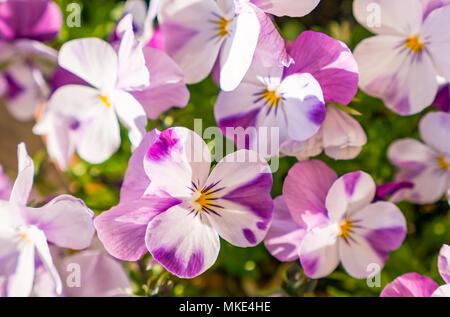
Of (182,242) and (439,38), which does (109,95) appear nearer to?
(182,242)

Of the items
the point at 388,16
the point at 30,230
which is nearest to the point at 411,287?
the point at 388,16

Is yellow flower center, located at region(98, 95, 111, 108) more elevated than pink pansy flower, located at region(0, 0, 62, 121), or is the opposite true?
pink pansy flower, located at region(0, 0, 62, 121)

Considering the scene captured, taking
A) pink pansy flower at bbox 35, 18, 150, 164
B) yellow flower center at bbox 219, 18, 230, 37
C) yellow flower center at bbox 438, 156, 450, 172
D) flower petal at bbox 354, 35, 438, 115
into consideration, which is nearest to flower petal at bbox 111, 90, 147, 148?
pink pansy flower at bbox 35, 18, 150, 164

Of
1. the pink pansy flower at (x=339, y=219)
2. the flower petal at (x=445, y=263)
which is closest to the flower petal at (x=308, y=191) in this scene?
the pink pansy flower at (x=339, y=219)

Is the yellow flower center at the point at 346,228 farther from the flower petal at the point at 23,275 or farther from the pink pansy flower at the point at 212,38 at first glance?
the flower petal at the point at 23,275

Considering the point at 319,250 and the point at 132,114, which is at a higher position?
the point at 132,114

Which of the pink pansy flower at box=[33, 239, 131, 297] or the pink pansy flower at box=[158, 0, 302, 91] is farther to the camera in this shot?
the pink pansy flower at box=[33, 239, 131, 297]

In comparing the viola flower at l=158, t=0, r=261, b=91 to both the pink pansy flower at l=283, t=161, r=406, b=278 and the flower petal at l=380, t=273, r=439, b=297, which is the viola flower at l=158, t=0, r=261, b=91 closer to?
the pink pansy flower at l=283, t=161, r=406, b=278
